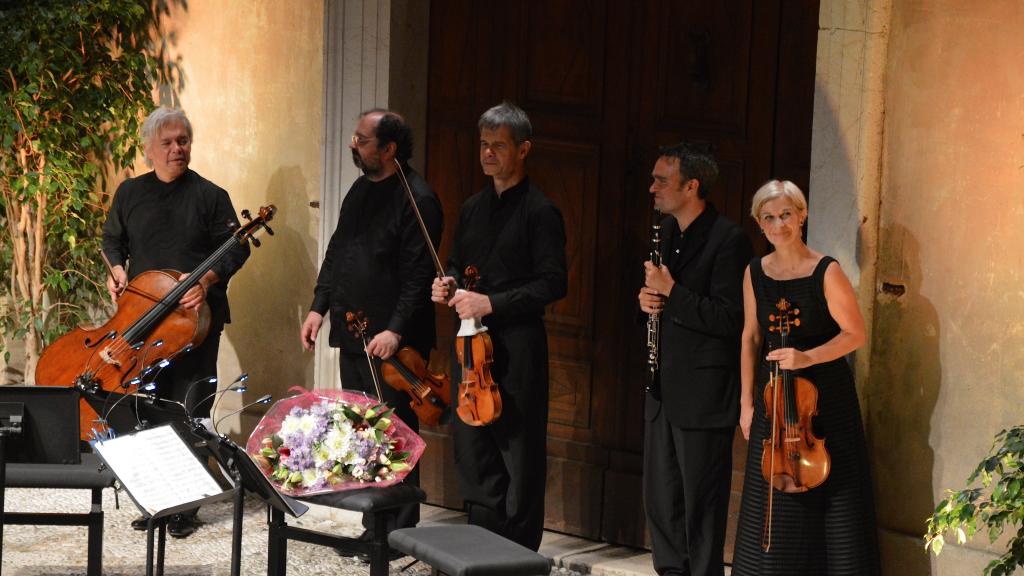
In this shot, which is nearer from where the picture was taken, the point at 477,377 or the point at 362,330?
the point at 477,377

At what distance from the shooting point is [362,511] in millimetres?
4738

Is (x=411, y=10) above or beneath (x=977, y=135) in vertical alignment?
above

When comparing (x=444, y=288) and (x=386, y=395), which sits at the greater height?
(x=444, y=288)

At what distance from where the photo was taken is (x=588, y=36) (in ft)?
20.3

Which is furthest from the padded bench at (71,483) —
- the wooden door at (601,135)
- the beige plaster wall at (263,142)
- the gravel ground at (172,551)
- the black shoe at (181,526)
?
the wooden door at (601,135)

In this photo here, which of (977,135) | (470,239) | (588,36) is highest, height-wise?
(588,36)

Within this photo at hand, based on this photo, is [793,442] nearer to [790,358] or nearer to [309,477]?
[790,358]

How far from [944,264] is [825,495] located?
0.90m

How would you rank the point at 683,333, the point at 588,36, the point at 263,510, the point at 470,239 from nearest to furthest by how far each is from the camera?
the point at 683,333 → the point at 470,239 → the point at 588,36 → the point at 263,510

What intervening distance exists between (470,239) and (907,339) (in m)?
1.68

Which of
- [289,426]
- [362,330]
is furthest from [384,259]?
[289,426]

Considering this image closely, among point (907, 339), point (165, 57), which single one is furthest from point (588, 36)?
point (165, 57)

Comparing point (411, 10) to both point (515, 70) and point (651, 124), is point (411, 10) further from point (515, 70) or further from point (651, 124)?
point (651, 124)

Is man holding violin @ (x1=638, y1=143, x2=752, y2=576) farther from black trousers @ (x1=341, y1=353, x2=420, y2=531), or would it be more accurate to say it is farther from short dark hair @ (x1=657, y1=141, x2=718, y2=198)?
black trousers @ (x1=341, y1=353, x2=420, y2=531)
